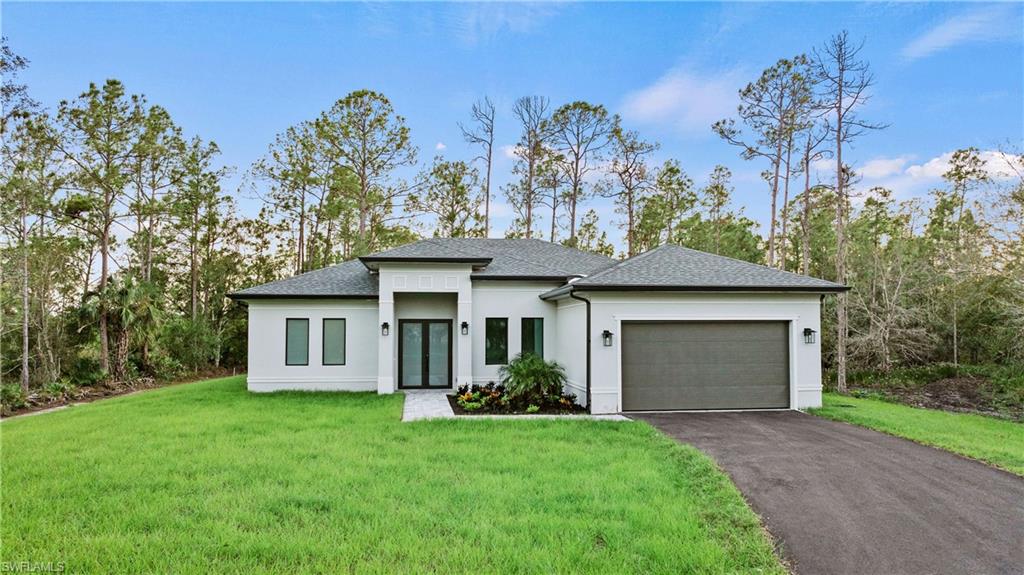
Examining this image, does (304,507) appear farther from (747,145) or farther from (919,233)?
(919,233)

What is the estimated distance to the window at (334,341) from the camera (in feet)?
42.3

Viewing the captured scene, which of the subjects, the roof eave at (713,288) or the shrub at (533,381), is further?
the shrub at (533,381)

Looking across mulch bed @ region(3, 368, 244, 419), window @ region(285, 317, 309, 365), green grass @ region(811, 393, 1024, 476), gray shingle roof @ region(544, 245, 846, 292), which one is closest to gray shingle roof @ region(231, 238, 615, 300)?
window @ region(285, 317, 309, 365)

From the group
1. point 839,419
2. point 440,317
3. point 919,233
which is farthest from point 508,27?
point 919,233

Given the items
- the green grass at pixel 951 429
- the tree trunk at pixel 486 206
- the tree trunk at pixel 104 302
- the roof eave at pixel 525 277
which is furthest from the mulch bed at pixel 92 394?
the green grass at pixel 951 429

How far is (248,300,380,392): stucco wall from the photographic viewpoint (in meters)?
12.6

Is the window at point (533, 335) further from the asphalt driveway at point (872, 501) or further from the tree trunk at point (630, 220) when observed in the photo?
the tree trunk at point (630, 220)

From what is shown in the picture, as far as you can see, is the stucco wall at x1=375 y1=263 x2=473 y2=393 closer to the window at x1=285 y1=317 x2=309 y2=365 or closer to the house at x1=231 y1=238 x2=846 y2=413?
the house at x1=231 y1=238 x2=846 y2=413

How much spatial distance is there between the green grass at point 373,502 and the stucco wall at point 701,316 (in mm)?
1794

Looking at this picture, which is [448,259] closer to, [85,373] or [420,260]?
[420,260]

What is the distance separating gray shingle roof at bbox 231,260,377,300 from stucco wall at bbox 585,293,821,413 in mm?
6066

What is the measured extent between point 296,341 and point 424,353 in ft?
10.6

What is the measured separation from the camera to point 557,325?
510 inches

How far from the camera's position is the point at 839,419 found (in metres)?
9.36
